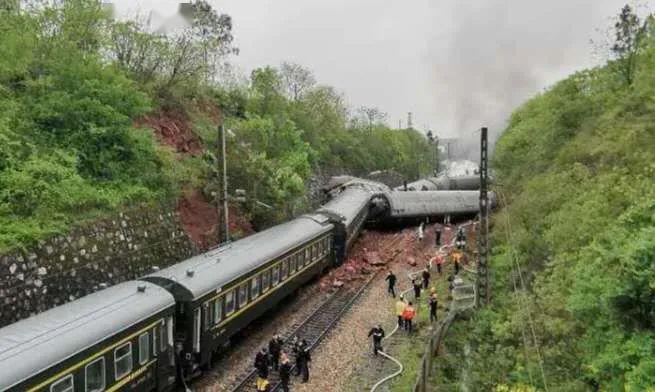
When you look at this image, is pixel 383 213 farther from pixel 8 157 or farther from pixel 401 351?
pixel 8 157

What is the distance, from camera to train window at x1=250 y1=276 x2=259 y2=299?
19125 mm

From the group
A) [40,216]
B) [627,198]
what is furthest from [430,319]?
[40,216]

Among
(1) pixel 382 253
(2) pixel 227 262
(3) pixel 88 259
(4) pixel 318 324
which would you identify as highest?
(2) pixel 227 262

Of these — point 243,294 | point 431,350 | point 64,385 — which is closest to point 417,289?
point 431,350

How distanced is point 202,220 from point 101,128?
7156 millimetres

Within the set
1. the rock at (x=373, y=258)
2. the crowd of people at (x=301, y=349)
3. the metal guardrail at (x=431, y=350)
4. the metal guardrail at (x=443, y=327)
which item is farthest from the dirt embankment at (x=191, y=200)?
the metal guardrail at (x=431, y=350)

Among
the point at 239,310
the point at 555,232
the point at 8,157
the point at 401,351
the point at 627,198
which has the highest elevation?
the point at 8,157

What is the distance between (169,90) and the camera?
1345 inches

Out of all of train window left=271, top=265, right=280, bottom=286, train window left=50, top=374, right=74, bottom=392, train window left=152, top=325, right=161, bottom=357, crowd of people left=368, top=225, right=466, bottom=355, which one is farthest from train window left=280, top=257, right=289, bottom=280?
train window left=50, top=374, right=74, bottom=392

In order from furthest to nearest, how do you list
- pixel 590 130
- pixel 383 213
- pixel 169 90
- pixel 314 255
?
pixel 383 213 < pixel 169 90 < pixel 590 130 < pixel 314 255

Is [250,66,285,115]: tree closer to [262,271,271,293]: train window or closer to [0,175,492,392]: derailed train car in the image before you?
[0,175,492,392]: derailed train car

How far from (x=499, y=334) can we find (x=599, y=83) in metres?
22.8

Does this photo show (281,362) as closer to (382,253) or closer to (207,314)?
(207,314)

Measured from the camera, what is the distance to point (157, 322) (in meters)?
13.9
